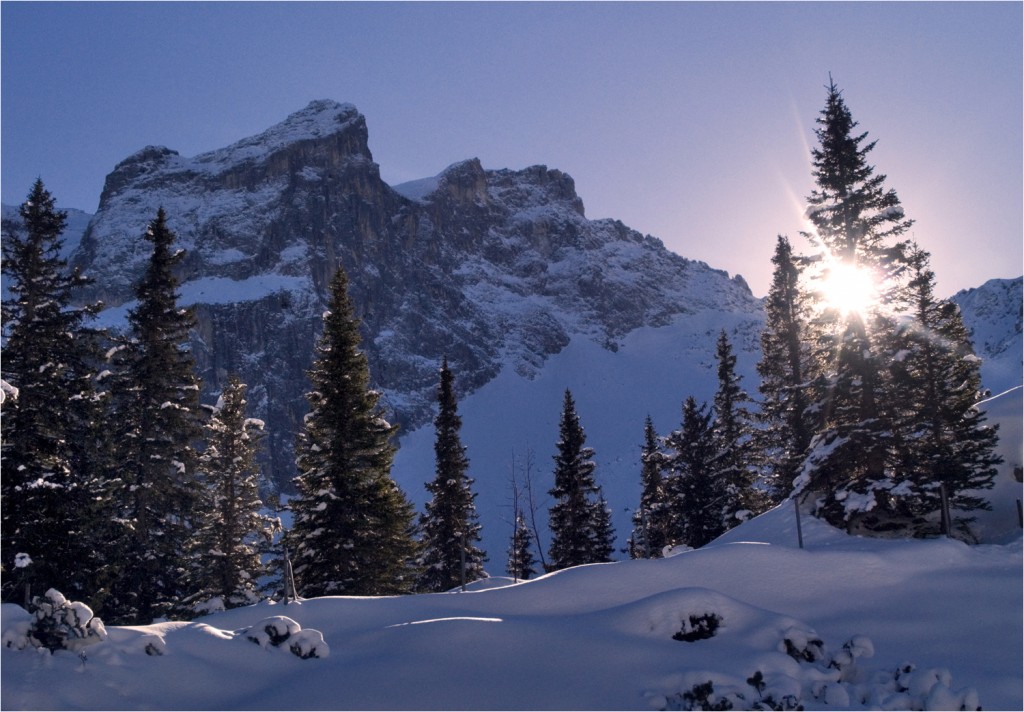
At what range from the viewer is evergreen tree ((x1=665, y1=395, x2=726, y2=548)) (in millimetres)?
30891

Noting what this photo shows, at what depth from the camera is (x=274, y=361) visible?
465ft

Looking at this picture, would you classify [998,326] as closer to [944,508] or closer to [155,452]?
[944,508]

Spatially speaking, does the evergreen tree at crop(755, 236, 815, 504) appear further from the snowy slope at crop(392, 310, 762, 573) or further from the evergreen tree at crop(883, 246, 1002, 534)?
the snowy slope at crop(392, 310, 762, 573)

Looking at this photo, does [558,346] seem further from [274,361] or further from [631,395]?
[274,361]

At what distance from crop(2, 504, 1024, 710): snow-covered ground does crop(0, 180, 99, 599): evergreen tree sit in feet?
17.9

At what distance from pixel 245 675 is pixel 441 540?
22.8 metres

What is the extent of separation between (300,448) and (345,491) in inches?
207

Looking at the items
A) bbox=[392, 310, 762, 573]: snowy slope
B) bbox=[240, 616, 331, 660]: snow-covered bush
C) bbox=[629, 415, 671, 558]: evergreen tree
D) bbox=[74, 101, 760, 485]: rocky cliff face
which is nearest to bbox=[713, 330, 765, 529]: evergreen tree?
bbox=[629, 415, 671, 558]: evergreen tree

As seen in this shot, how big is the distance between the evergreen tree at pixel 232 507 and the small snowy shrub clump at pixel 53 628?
15.4m

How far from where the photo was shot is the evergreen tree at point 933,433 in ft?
57.9

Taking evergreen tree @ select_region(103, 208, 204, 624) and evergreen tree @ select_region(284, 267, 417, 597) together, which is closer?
evergreen tree @ select_region(103, 208, 204, 624)

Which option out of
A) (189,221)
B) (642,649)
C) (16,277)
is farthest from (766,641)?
(189,221)

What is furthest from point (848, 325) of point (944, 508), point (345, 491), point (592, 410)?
point (592, 410)

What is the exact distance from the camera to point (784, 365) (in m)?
30.0
